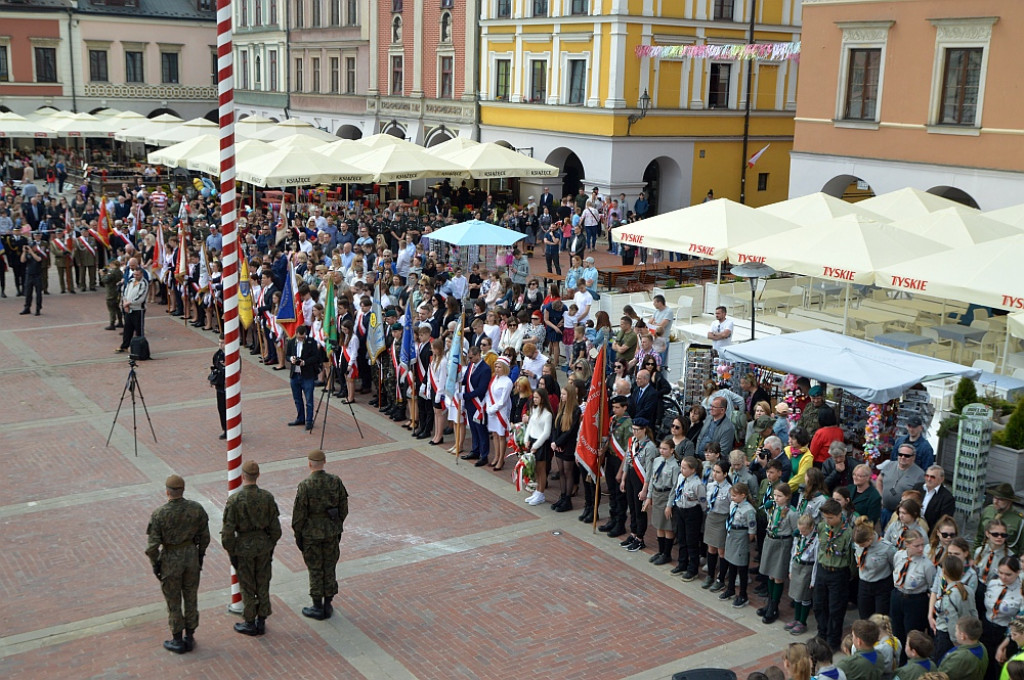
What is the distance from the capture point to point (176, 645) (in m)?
9.61

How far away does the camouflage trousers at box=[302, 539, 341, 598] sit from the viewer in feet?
33.2

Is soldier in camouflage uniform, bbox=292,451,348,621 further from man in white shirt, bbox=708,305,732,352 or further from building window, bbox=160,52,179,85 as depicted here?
building window, bbox=160,52,179,85

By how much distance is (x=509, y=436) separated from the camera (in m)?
14.3

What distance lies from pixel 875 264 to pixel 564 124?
22621 mm

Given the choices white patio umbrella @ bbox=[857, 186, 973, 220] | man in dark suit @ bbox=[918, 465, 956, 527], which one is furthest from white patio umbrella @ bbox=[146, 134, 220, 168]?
man in dark suit @ bbox=[918, 465, 956, 527]

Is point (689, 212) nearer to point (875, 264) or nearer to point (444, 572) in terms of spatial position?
point (875, 264)

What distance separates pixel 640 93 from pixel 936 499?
26.9 m

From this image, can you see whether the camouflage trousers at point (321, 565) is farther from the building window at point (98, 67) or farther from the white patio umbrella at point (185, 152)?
the building window at point (98, 67)

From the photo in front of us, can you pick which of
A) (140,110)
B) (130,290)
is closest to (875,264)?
(130,290)

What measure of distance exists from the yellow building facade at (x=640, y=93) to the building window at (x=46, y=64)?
3291cm

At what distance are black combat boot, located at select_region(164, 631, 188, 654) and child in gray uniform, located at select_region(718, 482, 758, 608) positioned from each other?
17.6 feet

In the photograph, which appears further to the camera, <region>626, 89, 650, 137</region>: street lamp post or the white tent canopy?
<region>626, 89, 650, 137</region>: street lamp post

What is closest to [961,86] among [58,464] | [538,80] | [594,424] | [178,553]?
[594,424]

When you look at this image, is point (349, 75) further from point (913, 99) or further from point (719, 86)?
point (913, 99)
